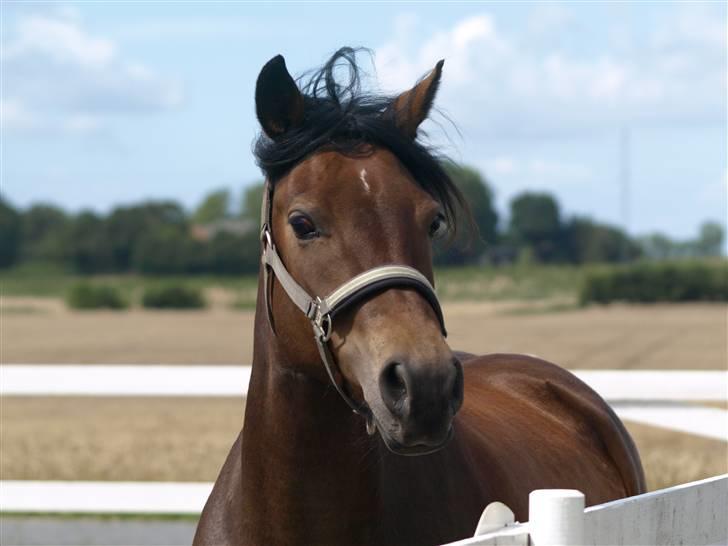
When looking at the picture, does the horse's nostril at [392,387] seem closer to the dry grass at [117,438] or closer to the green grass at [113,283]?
the dry grass at [117,438]

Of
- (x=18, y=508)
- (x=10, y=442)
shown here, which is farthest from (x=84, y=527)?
(x=10, y=442)

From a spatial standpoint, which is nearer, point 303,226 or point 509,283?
point 303,226

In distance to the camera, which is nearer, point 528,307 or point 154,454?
point 154,454

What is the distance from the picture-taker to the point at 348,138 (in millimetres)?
3367

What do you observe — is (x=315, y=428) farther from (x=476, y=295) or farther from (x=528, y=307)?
(x=476, y=295)

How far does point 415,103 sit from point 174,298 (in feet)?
158

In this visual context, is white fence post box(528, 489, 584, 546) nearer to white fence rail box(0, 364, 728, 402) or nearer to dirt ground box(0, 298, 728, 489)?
dirt ground box(0, 298, 728, 489)

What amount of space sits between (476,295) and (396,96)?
51.4 metres

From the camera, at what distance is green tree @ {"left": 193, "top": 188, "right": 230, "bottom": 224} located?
109 meters

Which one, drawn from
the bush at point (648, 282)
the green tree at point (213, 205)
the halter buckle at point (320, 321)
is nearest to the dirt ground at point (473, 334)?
the bush at point (648, 282)

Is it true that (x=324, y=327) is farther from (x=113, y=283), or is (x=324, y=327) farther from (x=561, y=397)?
(x=113, y=283)

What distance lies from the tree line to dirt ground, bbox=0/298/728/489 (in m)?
11.8

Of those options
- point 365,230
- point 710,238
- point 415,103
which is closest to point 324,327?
point 365,230

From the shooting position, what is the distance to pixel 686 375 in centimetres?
704
